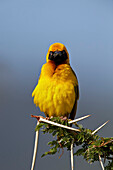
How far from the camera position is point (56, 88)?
1726mm

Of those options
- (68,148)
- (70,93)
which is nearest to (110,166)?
(68,148)

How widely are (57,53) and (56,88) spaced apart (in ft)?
1.03

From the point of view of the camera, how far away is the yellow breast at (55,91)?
5.68 feet

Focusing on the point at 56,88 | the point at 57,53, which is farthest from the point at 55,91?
the point at 57,53

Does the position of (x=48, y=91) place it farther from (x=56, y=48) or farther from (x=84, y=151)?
(x=84, y=151)

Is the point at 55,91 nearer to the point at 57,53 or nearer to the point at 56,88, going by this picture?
the point at 56,88

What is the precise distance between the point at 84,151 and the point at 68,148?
6 cm

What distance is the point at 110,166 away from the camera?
2.29 ft

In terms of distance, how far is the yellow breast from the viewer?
173cm

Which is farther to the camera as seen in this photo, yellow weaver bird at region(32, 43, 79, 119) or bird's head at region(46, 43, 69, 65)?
bird's head at region(46, 43, 69, 65)

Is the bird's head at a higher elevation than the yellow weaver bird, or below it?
higher

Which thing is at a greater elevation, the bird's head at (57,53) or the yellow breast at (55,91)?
the bird's head at (57,53)

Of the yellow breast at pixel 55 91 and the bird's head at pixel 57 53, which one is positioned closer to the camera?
the yellow breast at pixel 55 91

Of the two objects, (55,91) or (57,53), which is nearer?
(55,91)
